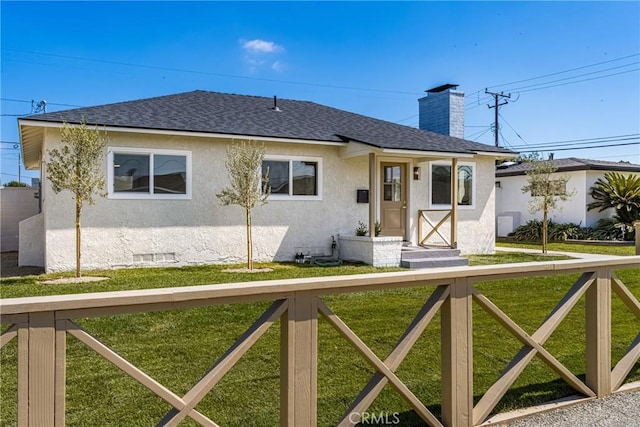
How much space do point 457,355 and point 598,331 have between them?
4.26 feet

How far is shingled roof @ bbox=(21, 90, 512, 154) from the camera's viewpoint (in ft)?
33.9

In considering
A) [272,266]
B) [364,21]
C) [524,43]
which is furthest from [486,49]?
[272,266]

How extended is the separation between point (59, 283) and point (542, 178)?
1325cm

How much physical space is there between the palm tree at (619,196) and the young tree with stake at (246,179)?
15.1 metres

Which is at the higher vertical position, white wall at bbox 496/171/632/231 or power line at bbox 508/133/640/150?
power line at bbox 508/133/640/150

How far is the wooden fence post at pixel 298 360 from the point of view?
7.25 ft

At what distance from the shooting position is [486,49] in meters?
17.6

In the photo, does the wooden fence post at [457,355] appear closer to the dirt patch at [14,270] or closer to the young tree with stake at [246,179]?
the young tree with stake at [246,179]

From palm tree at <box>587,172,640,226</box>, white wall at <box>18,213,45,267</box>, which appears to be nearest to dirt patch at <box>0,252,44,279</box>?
white wall at <box>18,213,45,267</box>

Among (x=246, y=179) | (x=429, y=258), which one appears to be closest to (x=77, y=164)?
(x=246, y=179)

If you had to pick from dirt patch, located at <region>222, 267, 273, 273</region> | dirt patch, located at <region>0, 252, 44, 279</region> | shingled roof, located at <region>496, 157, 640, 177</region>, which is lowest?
dirt patch, located at <region>0, 252, 44, 279</region>

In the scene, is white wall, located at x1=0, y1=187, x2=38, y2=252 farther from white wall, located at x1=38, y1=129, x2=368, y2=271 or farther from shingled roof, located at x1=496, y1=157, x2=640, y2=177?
shingled roof, located at x1=496, y1=157, x2=640, y2=177

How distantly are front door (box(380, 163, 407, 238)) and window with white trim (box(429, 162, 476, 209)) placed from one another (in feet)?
3.01

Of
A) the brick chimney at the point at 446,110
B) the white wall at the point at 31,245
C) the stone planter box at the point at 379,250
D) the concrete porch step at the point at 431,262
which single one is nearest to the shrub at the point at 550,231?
the brick chimney at the point at 446,110
